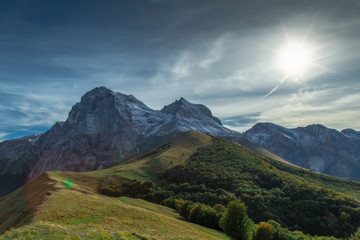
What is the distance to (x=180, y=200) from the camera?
3255 inches

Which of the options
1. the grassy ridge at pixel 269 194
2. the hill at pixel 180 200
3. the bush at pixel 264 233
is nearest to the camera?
the hill at pixel 180 200

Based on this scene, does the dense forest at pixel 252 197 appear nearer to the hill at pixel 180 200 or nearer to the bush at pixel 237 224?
the hill at pixel 180 200

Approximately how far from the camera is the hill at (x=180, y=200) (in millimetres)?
37312

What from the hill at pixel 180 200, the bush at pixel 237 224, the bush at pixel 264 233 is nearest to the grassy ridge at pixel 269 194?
the hill at pixel 180 200

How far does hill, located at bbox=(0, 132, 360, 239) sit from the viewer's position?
37312mm

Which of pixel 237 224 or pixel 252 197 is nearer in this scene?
pixel 237 224

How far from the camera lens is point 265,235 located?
46531 mm

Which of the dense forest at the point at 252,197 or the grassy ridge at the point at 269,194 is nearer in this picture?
the dense forest at the point at 252,197

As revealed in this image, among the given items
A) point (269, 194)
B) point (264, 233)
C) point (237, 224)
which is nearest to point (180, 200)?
point (237, 224)

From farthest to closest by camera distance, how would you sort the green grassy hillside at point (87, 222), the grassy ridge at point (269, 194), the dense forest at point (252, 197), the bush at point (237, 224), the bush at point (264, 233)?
1. the grassy ridge at point (269, 194)
2. the dense forest at point (252, 197)
3. the bush at point (264, 233)
4. the bush at point (237, 224)
5. the green grassy hillside at point (87, 222)

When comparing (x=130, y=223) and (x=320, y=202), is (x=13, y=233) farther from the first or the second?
(x=320, y=202)

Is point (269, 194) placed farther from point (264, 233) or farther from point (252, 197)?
point (264, 233)

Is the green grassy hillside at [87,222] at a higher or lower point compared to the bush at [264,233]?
higher

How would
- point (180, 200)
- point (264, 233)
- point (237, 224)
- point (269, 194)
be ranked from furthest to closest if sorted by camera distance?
1. point (269, 194)
2. point (180, 200)
3. point (264, 233)
4. point (237, 224)
